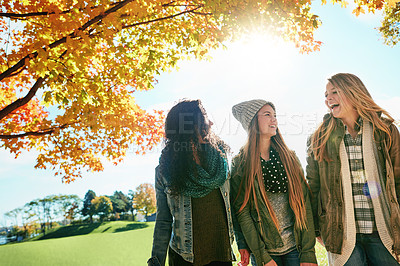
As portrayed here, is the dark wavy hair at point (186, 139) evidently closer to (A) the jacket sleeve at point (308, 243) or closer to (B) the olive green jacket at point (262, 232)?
(B) the olive green jacket at point (262, 232)

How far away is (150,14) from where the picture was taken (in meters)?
5.92

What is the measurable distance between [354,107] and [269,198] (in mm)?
1377

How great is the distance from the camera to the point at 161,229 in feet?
8.47

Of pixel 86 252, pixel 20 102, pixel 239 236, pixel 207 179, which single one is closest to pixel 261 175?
pixel 239 236

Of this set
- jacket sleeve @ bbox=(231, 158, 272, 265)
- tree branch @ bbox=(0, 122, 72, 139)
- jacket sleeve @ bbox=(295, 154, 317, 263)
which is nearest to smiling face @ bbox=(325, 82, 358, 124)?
jacket sleeve @ bbox=(295, 154, 317, 263)

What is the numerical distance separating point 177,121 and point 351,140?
6.30 feet

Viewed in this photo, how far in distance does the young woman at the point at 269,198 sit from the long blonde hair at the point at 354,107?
347mm

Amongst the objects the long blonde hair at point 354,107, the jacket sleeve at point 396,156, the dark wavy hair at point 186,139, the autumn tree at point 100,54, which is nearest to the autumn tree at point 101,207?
the autumn tree at point 100,54

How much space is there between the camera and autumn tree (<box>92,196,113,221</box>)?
5697 cm

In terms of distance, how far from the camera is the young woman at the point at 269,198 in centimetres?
283

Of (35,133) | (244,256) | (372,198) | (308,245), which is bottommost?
(244,256)

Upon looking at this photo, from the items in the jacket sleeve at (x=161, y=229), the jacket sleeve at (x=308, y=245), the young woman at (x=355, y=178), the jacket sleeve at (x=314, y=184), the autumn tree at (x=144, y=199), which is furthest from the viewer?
the autumn tree at (x=144, y=199)

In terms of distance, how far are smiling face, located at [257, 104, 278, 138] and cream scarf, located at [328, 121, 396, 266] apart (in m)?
0.83

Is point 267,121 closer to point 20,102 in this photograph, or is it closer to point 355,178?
point 355,178
